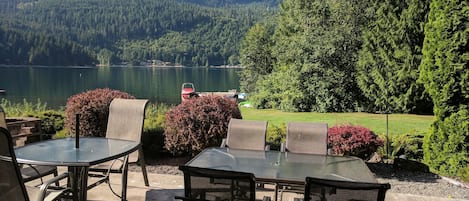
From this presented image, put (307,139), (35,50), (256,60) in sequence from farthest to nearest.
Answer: (35,50)
(256,60)
(307,139)

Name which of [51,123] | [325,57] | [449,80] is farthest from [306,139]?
[325,57]

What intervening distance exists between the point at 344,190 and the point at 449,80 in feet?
12.3

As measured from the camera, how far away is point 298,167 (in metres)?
3.07

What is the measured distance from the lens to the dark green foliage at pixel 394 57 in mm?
13688

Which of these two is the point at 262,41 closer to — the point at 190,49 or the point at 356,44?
the point at 356,44

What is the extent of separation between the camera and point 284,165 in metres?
3.12

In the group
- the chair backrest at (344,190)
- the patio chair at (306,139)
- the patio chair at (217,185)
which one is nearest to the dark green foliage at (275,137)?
the patio chair at (306,139)

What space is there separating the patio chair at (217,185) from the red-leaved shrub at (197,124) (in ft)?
8.98

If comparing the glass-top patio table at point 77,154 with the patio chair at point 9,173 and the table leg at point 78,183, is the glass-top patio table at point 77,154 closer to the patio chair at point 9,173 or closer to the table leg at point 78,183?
the table leg at point 78,183

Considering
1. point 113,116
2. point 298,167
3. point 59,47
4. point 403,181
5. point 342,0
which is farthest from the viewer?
point 59,47

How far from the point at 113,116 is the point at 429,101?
12444 mm

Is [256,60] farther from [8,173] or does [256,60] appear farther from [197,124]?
[8,173]

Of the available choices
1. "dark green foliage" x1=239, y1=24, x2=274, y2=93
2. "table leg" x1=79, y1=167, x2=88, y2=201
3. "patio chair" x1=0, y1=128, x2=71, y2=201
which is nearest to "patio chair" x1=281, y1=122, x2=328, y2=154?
"table leg" x1=79, y1=167, x2=88, y2=201

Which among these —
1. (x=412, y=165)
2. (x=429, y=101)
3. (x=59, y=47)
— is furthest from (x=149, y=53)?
(x=412, y=165)
